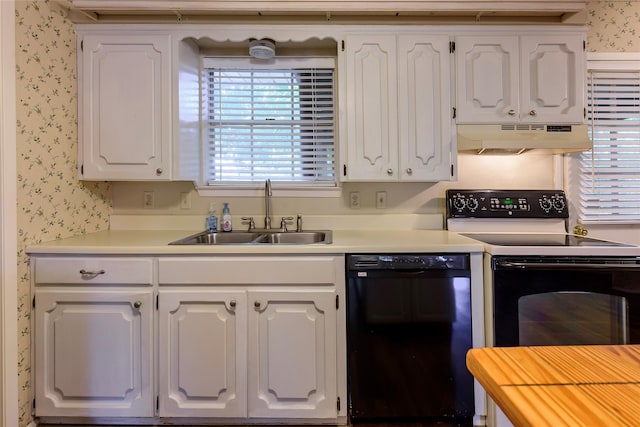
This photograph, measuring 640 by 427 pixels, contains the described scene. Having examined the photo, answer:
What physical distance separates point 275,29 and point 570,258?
1.94 metres

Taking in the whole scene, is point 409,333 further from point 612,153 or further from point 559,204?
point 612,153

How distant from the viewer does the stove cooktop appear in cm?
170

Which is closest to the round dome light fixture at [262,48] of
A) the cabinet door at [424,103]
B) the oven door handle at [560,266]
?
the cabinet door at [424,103]

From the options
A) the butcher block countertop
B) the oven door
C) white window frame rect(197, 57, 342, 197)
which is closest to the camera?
the butcher block countertop

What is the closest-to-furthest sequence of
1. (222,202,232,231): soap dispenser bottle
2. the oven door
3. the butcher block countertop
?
1. the butcher block countertop
2. the oven door
3. (222,202,232,231): soap dispenser bottle

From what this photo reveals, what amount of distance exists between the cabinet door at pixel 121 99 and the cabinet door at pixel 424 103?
1347 mm

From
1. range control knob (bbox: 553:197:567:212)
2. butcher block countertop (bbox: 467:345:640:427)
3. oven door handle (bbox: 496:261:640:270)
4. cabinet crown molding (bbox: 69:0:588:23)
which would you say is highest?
cabinet crown molding (bbox: 69:0:588:23)

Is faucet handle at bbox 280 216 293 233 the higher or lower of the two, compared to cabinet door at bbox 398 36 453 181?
lower

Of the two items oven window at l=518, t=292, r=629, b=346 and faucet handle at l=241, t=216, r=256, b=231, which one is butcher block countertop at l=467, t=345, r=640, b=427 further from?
faucet handle at l=241, t=216, r=256, b=231

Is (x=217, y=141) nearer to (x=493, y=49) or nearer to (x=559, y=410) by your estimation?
(x=493, y=49)

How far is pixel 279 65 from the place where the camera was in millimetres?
2299

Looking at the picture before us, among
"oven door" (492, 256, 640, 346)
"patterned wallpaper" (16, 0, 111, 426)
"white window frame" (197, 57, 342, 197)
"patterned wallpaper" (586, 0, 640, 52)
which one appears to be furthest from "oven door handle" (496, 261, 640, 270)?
"patterned wallpaper" (16, 0, 111, 426)

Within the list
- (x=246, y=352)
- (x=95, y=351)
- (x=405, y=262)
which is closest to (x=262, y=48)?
(x=405, y=262)

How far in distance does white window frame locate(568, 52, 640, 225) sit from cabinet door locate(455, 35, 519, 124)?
68cm
